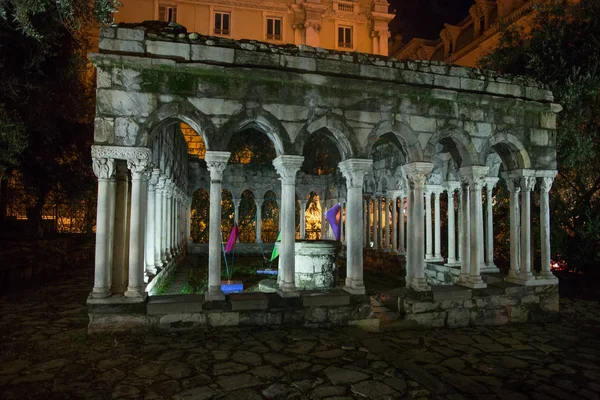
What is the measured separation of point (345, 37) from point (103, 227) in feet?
90.2

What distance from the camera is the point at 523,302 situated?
762cm

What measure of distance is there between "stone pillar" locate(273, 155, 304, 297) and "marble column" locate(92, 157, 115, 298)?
8.58 feet

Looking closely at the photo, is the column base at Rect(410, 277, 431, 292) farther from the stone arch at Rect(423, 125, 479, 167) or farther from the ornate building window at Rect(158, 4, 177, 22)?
the ornate building window at Rect(158, 4, 177, 22)

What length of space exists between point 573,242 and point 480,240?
16.9 feet

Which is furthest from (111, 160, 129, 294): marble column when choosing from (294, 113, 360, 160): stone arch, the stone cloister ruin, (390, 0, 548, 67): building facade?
(390, 0, 548, 67): building facade

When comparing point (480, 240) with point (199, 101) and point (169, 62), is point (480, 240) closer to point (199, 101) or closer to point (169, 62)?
point (199, 101)

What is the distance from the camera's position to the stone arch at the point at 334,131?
263 inches

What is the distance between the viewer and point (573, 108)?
9820mm

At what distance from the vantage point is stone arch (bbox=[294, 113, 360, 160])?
6.69 m

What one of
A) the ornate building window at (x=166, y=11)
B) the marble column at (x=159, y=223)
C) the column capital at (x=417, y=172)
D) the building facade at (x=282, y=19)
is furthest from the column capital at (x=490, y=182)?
the ornate building window at (x=166, y=11)

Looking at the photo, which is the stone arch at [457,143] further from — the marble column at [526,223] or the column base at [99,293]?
the column base at [99,293]

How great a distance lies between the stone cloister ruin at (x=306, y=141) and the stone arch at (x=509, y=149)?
22 millimetres

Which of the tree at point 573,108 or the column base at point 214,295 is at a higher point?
the tree at point 573,108

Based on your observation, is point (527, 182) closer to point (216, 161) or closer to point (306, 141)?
point (306, 141)
